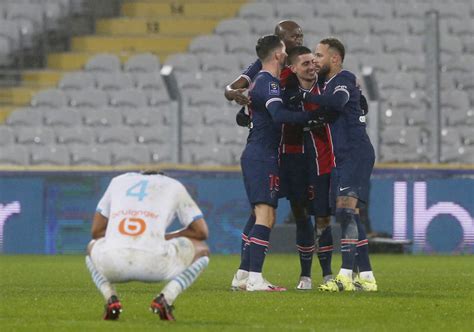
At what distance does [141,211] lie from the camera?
782 centimetres

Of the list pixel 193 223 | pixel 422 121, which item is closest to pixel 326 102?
pixel 193 223

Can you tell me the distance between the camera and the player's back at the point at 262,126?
10.9 m

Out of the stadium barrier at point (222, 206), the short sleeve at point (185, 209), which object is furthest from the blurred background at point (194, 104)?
the short sleeve at point (185, 209)

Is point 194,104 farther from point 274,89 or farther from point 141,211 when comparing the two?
point 141,211

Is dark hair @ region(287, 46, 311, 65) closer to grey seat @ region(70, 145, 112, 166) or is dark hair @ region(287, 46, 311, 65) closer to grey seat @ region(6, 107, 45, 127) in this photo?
grey seat @ region(70, 145, 112, 166)

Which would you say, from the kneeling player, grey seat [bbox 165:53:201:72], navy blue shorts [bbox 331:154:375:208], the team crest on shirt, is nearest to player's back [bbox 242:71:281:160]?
the team crest on shirt

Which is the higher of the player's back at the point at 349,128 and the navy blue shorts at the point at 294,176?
the player's back at the point at 349,128

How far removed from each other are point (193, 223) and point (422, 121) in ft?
45.1

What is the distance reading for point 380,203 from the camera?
62.8 ft

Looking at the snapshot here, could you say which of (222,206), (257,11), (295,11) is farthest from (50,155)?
(295,11)

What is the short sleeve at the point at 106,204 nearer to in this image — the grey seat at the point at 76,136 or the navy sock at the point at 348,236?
the navy sock at the point at 348,236

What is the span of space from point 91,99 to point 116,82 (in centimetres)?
55

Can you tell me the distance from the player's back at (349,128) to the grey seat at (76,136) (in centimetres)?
1113

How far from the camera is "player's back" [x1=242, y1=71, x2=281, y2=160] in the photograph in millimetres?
10891
